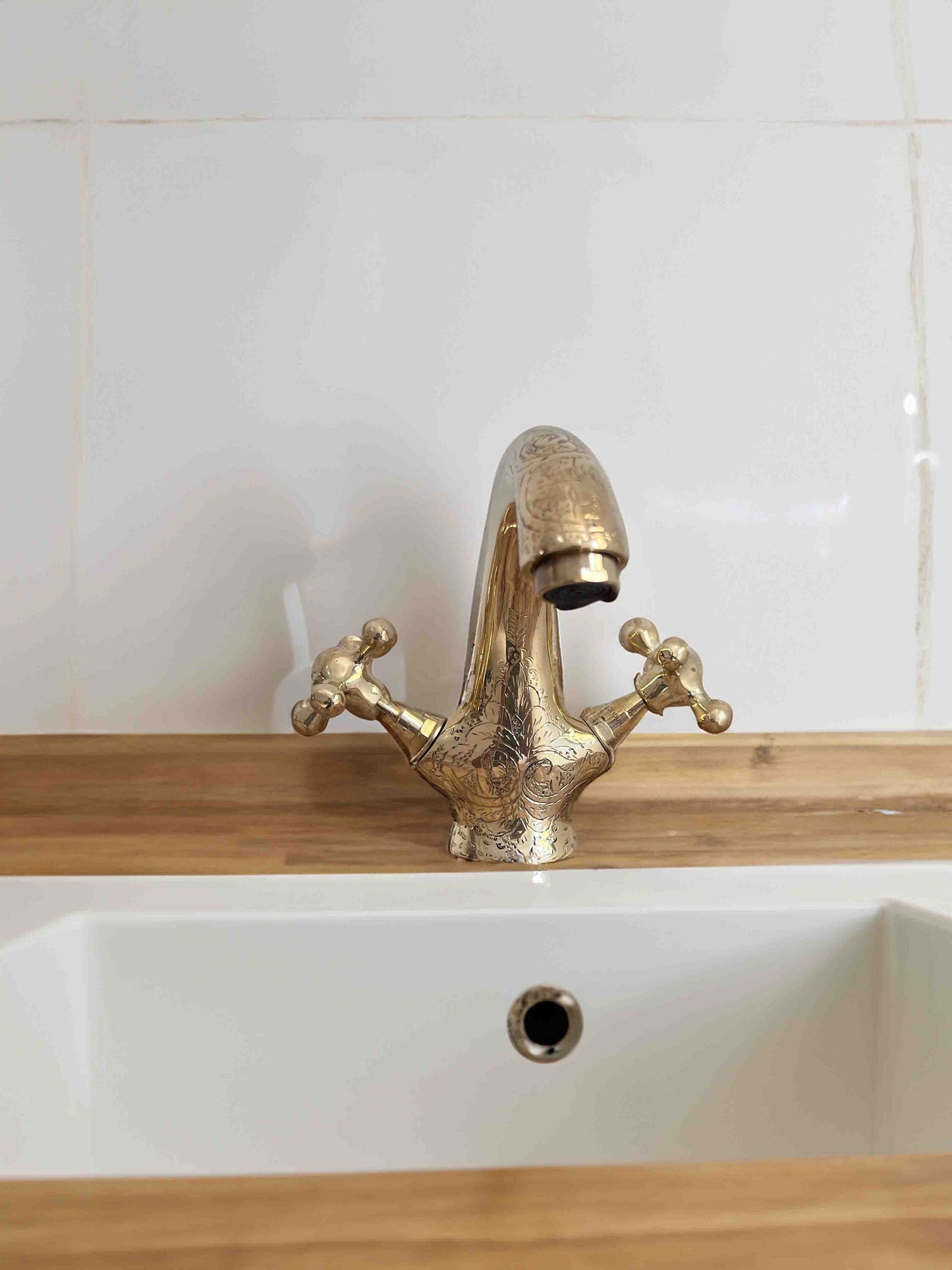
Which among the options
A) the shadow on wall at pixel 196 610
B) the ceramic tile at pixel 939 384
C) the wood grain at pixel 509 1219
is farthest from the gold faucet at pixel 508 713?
the wood grain at pixel 509 1219

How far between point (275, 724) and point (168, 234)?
322mm

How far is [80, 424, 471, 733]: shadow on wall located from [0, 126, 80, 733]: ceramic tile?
0.08 ft

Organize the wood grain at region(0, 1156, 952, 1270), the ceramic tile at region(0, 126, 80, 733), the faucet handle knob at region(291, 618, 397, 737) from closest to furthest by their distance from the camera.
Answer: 1. the wood grain at region(0, 1156, 952, 1270)
2. the faucet handle knob at region(291, 618, 397, 737)
3. the ceramic tile at region(0, 126, 80, 733)

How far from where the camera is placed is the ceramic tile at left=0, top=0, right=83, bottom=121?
26.3 inches

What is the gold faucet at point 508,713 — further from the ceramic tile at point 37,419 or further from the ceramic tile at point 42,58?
the ceramic tile at point 42,58

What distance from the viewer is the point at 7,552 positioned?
2.13 ft

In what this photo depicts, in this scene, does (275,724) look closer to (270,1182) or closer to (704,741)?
(704,741)

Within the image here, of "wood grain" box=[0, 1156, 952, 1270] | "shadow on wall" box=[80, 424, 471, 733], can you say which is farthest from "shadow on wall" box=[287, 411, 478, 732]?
"wood grain" box=[0, 1156, 952, 1270]

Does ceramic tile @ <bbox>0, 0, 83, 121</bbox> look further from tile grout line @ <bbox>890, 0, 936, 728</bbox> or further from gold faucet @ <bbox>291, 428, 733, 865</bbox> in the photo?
tile grout line @ <bbox>890, 0, 936, 728</bbox>

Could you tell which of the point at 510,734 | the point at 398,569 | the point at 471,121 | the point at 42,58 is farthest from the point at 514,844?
the point at 42,58

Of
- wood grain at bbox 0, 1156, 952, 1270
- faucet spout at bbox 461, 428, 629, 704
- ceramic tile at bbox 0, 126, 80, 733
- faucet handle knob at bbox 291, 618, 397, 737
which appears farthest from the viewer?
ceramic tile at bbox 0, 126, 80, 733

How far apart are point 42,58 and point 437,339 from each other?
0.32m

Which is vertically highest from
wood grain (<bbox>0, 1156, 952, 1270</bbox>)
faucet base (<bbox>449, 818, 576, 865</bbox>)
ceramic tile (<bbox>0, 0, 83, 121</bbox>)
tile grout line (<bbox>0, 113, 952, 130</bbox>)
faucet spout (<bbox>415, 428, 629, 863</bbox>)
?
ceramic tile (<bbox>0, 0, 83, 121</bbox>)

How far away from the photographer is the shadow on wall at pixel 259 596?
645mm
